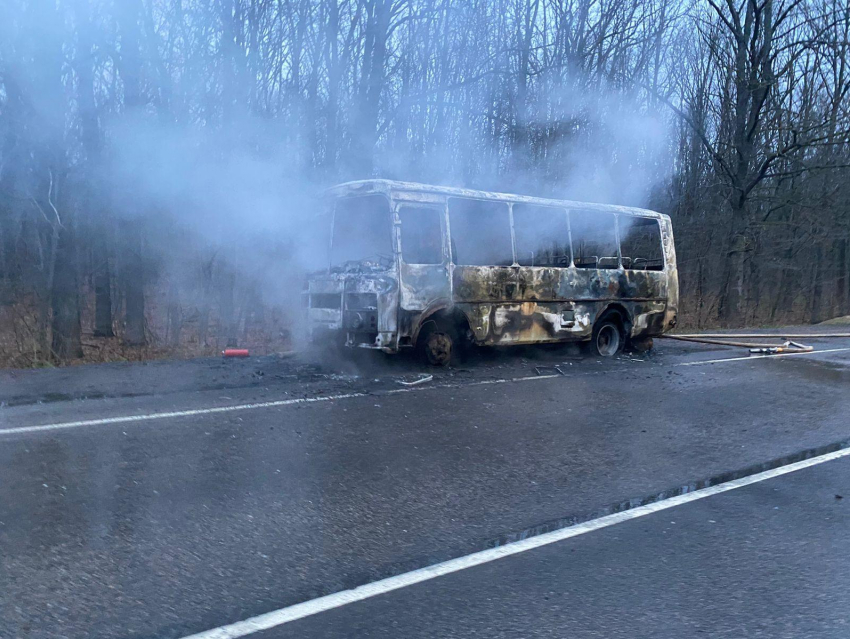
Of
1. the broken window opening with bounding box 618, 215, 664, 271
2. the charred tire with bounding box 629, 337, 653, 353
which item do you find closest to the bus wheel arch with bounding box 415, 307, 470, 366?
the broken window opening with bounding box 618, 215, 664, 271

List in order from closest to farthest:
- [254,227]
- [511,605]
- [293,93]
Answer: [511,605] → [254,227] → [293,93]

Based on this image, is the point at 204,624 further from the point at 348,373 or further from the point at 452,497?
the point at 348,373

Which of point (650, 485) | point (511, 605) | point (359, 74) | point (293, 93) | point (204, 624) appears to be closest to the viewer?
point (204, 624)

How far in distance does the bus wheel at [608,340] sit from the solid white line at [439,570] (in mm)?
6635

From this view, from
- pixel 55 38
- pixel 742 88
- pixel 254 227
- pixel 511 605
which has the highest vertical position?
pixel 742 88

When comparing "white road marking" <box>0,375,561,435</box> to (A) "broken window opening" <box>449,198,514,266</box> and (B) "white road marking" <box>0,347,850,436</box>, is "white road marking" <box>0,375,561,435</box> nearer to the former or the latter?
(B) "white road marking" <box>0,347,850,436</box>

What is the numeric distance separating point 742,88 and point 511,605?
20803 mm

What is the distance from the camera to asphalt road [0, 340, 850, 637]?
3035 mm

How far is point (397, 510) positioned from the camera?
168 inches

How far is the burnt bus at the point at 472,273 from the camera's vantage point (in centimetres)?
916

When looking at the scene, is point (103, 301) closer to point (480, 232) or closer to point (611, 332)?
point (480, 232)

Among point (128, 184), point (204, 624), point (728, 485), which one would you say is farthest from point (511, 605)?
point (128, 184)

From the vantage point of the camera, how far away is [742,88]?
2066 centimetres

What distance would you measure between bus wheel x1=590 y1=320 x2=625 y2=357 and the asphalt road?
3687mm
